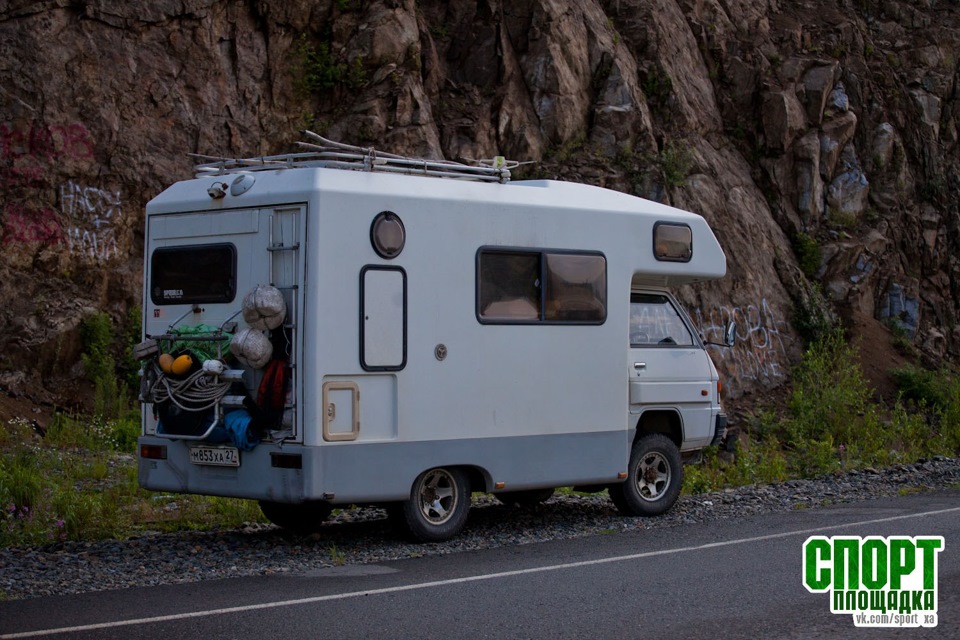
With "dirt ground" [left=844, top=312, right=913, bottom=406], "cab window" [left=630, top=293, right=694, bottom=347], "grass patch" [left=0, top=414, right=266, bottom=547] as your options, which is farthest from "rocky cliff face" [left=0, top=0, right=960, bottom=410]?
"cab window" [left=630, top=293, right=694, bottom=347]

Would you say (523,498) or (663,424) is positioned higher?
(663,424)

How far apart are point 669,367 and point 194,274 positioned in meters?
4.72

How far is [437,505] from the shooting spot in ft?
34.7

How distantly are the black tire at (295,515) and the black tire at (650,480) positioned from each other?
286 centimetres

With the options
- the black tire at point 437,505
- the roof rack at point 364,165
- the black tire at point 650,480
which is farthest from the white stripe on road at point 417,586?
the roof rack at point 364,165

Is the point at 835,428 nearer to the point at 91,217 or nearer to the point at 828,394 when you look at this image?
the point at 828,394

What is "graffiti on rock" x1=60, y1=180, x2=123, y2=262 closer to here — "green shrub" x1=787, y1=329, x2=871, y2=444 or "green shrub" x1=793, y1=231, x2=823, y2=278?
"green shrub" x1=787, y1=329, x2=871, y2=444

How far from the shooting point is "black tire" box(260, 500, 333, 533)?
11242mm

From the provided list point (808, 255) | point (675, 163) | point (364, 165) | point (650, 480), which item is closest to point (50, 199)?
point (364, 165)

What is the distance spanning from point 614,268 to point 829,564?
3816 millimetres

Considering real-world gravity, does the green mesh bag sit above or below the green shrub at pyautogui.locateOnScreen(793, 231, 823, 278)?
below

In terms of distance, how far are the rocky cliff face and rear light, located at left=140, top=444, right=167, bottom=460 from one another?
7792 millimetres

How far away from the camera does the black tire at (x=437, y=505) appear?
10344mm

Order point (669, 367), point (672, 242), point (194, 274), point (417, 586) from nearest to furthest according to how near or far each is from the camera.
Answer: point (417, 586) → point (194, 274) → point (672, 242) → point (669, 367)
